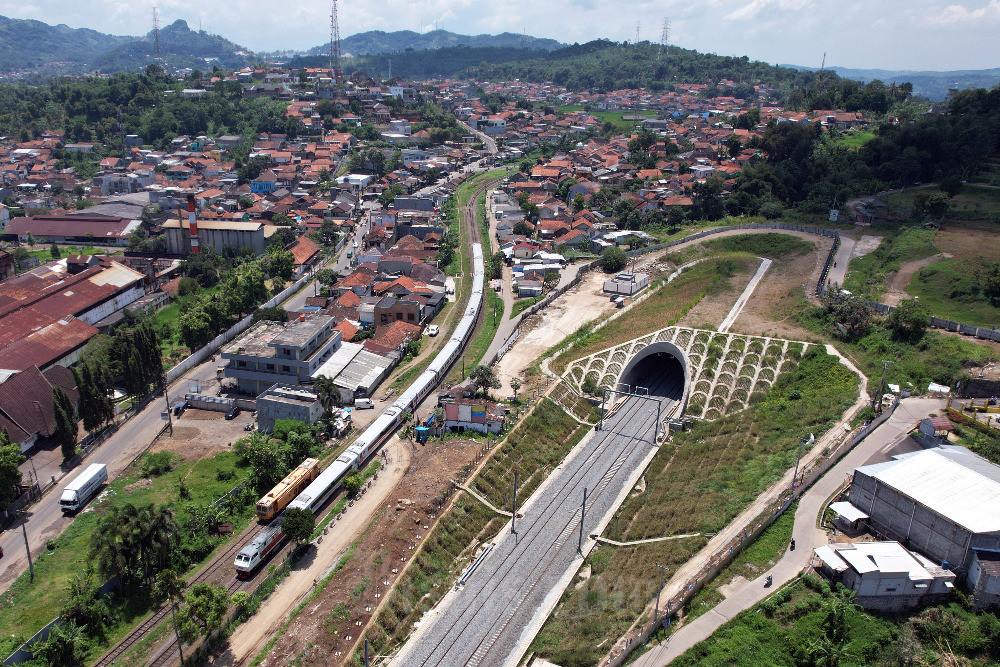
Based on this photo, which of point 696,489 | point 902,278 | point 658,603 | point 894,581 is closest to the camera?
point 894,581

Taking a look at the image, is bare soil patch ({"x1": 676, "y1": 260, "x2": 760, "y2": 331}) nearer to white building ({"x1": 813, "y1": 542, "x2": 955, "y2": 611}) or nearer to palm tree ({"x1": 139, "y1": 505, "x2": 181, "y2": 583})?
white building ({"x1": 813, "y1": 542, "x2": 955, "y2": 611})

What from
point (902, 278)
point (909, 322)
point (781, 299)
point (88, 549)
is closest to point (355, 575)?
point (88, 549)

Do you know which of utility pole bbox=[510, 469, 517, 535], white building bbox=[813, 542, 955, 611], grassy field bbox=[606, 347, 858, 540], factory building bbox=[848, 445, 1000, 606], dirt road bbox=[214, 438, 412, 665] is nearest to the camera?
white building bbox=[813, 542, 955, 611]

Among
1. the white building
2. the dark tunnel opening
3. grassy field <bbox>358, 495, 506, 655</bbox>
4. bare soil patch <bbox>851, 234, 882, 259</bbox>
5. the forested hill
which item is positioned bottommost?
grassy field <bbox>358, 495, 506, 655</bbox>

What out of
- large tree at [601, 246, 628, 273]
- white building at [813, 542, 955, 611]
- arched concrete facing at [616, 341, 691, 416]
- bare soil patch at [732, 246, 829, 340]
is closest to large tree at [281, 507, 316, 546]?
white building at [813, 542, 955, 611]

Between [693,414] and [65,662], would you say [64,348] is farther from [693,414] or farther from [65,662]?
[693,414]

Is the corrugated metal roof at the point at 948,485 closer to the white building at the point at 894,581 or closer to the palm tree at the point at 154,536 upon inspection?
the white building at the point at 894,581

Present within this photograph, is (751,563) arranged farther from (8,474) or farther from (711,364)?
(8,474)
